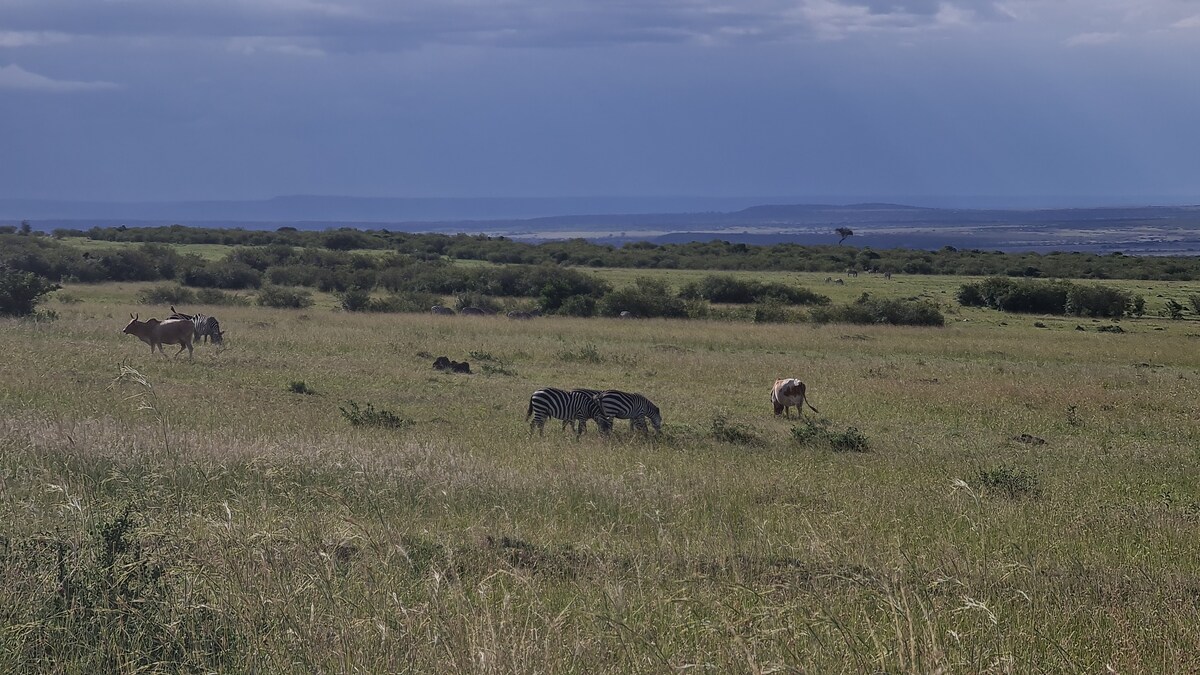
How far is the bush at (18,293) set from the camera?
104ft

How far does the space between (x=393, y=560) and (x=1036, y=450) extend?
12609 mm

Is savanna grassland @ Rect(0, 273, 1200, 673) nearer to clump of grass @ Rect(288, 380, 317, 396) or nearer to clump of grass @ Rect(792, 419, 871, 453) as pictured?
clump of grass @ Rect(792, 419, 871, 453)

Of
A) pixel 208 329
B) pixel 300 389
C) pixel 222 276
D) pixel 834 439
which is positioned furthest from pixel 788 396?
pixel 222 276

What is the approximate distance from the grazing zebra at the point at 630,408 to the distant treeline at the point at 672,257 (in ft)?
208

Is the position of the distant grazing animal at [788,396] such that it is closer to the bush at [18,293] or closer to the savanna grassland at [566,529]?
the savanna grassland at [566,529]

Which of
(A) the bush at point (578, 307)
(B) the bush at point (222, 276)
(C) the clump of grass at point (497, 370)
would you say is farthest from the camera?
(B) the bush at point (222, 276)

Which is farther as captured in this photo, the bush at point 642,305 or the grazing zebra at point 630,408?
the bush at point 642,305

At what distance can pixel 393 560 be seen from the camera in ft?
21.5

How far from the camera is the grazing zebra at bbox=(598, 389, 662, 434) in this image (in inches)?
659

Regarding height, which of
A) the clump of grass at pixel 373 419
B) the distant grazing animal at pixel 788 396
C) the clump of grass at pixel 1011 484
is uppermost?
the clump of grass at pixel 1011 484

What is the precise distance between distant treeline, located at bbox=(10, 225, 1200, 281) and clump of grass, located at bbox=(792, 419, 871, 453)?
64188 millimetres

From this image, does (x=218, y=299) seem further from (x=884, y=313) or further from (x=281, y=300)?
(x=884, y=313)

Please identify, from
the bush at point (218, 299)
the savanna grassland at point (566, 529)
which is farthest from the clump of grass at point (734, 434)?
the bush at point (218, 299)

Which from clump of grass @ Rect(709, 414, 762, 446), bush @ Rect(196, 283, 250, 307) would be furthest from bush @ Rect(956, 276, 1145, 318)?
clump of grass @ Rect(709, 414, 762, 446)
